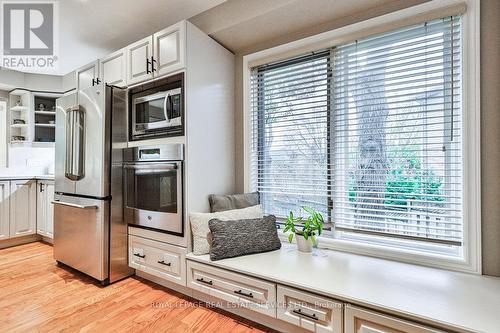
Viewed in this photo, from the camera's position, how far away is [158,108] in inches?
82.1

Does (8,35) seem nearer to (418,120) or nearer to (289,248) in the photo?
(289,248)

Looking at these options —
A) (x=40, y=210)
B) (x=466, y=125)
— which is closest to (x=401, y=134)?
(x=466, y=125)

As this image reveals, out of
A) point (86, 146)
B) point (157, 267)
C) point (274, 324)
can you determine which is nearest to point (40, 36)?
point (86, 146)

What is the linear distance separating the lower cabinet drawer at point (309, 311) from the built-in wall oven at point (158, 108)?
53.7 inches

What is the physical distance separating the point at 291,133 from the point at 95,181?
1782 mm

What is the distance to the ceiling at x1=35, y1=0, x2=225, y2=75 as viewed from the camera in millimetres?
2123

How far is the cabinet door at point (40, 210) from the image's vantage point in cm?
337

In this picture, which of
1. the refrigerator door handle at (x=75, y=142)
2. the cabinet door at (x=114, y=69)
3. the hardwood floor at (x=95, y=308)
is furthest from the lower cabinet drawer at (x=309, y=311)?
the cabinet door at (x=114, y=69)

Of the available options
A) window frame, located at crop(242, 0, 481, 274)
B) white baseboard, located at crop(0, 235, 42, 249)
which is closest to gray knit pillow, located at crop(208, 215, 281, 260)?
window frame, located at crop(242, 0, 481, 274)

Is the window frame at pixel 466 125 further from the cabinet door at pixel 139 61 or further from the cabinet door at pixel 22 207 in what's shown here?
the cabinet door at pixel 22 207

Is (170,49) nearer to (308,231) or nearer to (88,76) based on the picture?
(88,76)

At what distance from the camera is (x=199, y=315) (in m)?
1.75

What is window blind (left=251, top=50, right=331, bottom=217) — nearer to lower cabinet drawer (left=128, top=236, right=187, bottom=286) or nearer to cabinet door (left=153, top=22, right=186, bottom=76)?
cabinet door (left=153, top=22, right=186, bottom=76)
